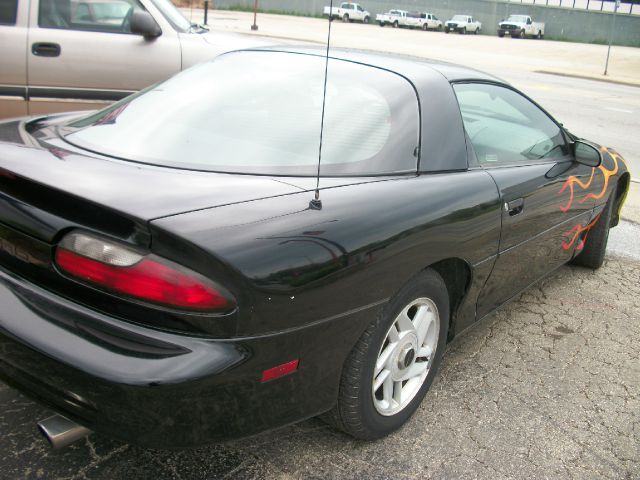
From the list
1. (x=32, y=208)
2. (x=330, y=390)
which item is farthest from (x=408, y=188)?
(x=32, y=208)

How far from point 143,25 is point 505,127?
3.47 meters

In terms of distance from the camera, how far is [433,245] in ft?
8.42

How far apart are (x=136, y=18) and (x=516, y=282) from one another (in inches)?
155

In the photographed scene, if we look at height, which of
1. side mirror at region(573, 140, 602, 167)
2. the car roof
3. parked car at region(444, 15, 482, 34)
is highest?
parked car at region(444, 15, 482, 34)

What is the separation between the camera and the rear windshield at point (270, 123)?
251 centimetres

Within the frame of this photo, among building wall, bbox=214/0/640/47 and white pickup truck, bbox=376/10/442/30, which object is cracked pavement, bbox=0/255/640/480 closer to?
building wall, bbox=214/0/640/47

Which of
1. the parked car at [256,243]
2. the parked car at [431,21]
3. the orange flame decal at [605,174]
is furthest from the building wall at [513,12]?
the parked car at [256,243]

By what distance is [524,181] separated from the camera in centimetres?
325

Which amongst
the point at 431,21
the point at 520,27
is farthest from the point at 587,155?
the point at 431,21

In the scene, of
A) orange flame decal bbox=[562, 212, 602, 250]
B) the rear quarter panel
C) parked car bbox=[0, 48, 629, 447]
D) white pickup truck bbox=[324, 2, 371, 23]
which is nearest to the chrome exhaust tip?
parked car bbox=[0, 48, 629, 447]

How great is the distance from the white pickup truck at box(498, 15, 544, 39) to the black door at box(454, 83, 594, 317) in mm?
51191

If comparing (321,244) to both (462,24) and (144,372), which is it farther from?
(462,24)

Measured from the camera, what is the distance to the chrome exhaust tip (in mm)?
2057

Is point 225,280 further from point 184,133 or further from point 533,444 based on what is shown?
point 533,444
